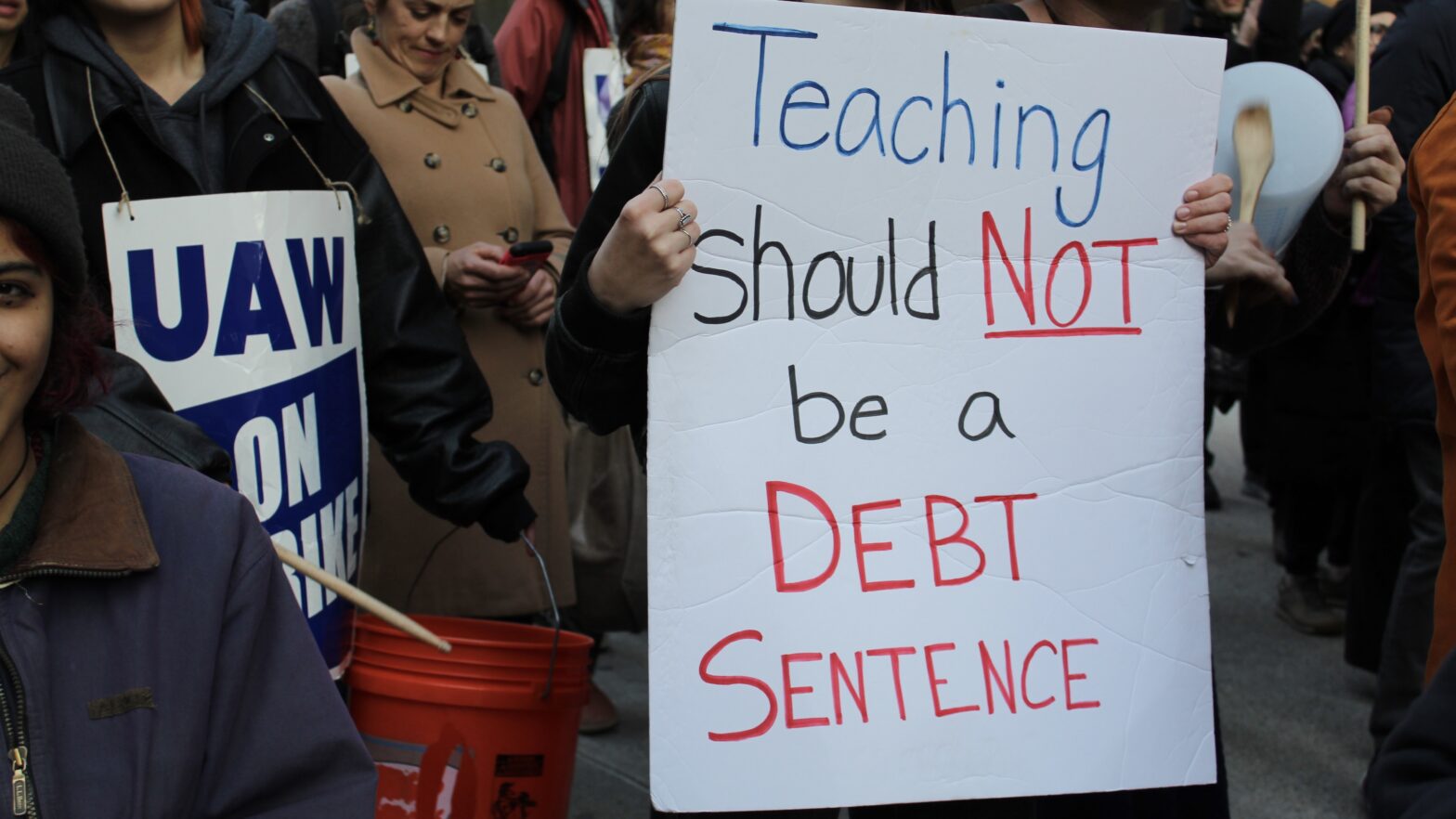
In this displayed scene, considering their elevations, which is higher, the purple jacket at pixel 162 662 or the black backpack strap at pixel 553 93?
the black backpack strap at pixel 553 93

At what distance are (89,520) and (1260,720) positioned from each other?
147 inches

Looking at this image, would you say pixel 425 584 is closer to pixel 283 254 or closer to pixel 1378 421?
pixel 283 254

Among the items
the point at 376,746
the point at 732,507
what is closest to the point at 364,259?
the point at 376,746

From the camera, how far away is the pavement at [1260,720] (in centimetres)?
397

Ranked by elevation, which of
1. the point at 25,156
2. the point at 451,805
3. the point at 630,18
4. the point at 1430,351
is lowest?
the point at 451,805

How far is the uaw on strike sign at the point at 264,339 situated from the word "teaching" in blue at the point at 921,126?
34.2 inches

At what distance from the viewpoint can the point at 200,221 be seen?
7.68 ft

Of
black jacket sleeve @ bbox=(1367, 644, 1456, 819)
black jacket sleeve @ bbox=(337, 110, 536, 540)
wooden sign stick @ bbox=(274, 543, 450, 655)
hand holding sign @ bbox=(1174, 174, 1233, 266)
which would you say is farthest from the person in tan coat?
black jacket sleeve @ bbox=(1367, 644, 1456, 819)

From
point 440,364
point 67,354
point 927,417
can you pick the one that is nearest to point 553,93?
point 440,364

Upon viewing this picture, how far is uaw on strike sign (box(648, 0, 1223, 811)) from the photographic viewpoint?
1.92 meters

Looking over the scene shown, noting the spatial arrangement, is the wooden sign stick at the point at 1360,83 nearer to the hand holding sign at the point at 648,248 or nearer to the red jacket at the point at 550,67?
the hand holding sign at the point at 648,248

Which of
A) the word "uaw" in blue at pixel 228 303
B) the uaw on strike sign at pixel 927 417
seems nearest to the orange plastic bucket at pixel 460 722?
the word "uaw" in blue at pixel 228 303

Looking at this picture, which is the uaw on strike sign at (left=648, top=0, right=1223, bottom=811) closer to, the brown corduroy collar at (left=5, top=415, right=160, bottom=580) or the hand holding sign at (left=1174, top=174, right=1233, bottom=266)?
the hand holding sign at (left=1174, top=174, right=1233, bottom=266)

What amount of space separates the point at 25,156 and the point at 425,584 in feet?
6.34
